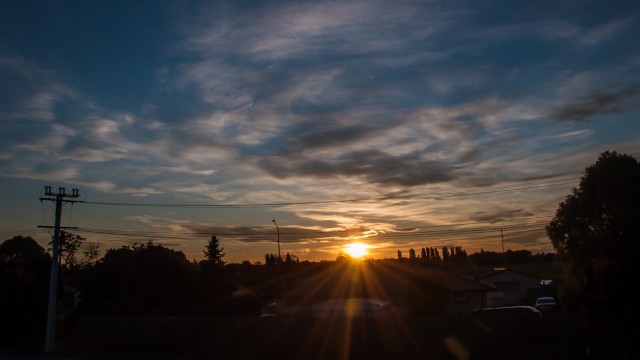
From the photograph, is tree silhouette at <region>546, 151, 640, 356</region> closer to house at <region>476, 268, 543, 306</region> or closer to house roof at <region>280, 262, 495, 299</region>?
house roof at <region>280, 262, 495, 299</region>

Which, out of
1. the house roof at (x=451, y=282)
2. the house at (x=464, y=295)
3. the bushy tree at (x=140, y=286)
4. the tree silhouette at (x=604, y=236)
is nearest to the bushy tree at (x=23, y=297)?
the bushy tree at (x=140, y=286)

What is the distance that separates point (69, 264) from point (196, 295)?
1541 inches

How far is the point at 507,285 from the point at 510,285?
1.14 ft

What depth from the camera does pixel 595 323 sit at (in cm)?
2730

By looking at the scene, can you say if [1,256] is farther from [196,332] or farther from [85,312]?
[196,332]

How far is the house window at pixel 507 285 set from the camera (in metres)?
69.7

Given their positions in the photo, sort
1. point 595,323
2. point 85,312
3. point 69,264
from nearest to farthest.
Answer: point 595,323
point 85,312
point 69,264

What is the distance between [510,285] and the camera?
69.9m

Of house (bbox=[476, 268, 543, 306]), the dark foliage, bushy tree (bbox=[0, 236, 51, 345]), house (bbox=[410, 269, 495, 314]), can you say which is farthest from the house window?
the dark foliage

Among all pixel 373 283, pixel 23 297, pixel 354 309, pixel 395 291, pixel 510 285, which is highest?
pixel 373 283

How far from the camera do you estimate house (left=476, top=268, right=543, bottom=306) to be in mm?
67875

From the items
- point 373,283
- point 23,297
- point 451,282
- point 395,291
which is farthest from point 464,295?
point 23,297

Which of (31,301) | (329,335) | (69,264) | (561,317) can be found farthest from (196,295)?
(69,264)

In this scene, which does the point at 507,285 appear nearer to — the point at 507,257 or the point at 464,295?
the point at 464,295
